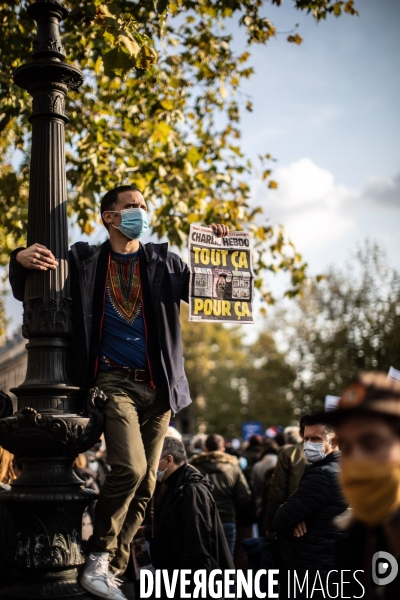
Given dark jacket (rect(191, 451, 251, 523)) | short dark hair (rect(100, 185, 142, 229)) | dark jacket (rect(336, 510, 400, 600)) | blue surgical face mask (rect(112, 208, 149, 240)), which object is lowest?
dark jacket (rect(191, 451, 251, 523))

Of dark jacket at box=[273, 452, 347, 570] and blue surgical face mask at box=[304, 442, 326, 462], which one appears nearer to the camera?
dark jacket at box=[273, 452, 347, 570]

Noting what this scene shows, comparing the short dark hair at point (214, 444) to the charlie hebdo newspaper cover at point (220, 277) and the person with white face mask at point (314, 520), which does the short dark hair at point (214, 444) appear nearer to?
the person with white face mask at point (314, 520)

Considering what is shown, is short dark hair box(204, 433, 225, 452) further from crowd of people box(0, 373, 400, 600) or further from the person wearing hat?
the person wearing hat

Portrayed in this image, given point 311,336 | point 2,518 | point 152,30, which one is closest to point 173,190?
point 152,30

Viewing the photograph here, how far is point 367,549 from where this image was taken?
2.63 meters

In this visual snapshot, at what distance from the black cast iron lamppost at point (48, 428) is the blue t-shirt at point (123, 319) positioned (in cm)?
26

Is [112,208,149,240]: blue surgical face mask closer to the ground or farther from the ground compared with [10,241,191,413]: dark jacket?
farther from the ground

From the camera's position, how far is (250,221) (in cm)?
1277

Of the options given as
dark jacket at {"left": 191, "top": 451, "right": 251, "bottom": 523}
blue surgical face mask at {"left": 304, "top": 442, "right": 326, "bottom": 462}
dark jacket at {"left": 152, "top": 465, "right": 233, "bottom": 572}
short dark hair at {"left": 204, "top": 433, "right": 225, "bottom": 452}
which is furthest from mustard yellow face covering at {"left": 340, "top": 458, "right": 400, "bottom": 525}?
short dark hair at {"left": 204, "top": 433, "right": 225, "bottom": 452}

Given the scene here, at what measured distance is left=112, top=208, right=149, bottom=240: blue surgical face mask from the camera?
525 cm

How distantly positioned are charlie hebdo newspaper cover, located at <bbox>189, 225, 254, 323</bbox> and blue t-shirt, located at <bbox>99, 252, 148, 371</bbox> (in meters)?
0.43

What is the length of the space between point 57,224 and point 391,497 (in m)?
3.13

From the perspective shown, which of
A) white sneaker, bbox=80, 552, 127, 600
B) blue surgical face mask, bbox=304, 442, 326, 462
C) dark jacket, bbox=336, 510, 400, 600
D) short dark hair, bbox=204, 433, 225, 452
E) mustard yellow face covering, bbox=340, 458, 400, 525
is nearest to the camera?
mustard yellow face covering, bbox=340, 458, 400, 525

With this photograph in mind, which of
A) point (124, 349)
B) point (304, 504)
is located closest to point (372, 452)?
point (124, 349)
